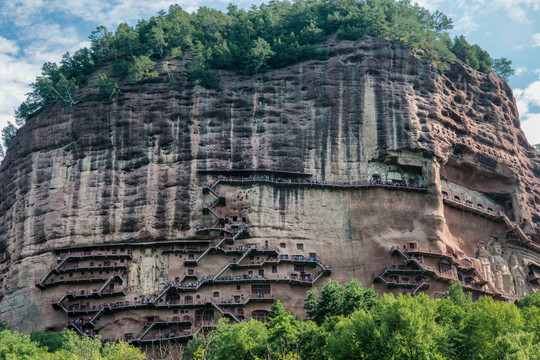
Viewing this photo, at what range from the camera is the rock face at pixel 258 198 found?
50781 mm

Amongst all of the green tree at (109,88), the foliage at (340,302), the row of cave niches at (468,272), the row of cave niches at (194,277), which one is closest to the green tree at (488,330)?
the foliage at (340,302)

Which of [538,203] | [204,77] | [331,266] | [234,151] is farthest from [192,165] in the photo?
[538,203]

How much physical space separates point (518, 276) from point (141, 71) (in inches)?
1317

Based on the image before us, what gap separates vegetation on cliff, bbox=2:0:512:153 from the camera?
196ft

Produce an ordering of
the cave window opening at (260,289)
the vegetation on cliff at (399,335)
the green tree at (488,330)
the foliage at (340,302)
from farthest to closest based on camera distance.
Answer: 1. the cave window opening at (260,289)
2. the foliage at (340,302)
3. the green tree at (488,330)
4. the vegetation on cliff at (399,335)

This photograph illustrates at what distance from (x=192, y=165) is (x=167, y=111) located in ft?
17.2

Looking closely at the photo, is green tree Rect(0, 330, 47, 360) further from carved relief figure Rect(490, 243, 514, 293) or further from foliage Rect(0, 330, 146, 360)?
carved relief figure Rect(490, 243, 514, 293)

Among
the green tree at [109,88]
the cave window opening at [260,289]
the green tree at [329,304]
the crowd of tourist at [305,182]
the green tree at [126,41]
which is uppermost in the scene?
the green tree at [126,41]

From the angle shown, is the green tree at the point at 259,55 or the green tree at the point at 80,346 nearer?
the green tree at the point at 80,346

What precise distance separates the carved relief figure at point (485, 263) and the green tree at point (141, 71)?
28649mm

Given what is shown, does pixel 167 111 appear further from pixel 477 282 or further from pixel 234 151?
pixel 477 282

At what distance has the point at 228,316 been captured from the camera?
4922 cm

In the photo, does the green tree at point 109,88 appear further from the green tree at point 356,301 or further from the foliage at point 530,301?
the foliage at point 530,301

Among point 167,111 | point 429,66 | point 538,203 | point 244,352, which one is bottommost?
point 244,352
